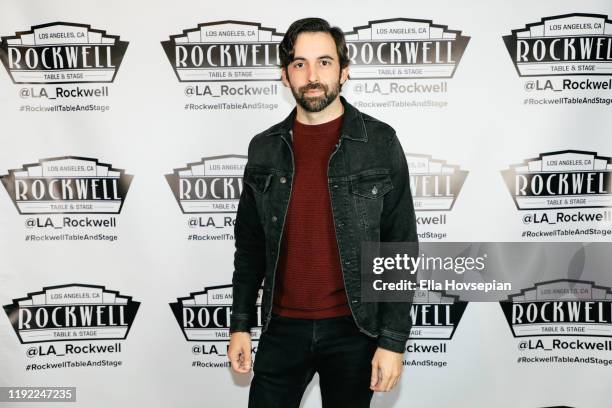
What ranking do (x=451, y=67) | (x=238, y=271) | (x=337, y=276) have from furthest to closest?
(x=451, y=67)
(x=238, y=271)
(x=337, y=276)

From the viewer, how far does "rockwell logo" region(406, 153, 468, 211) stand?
8.11 feet

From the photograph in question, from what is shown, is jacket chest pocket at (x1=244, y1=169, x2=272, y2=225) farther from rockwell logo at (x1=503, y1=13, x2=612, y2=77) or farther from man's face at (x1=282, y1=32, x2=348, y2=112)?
rockwell logo at (x1=503, y1=13, x2=612, y2=77)

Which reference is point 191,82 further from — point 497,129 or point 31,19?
point 497,129

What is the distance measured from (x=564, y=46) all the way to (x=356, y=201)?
1517 millimetres

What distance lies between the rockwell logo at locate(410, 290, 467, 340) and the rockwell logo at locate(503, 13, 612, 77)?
112 cm

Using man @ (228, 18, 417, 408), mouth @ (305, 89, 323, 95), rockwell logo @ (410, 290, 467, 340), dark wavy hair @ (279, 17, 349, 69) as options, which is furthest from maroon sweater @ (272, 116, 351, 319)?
rockwell logo @ (410, 290, 467, 340)

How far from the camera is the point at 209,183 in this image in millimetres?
2521

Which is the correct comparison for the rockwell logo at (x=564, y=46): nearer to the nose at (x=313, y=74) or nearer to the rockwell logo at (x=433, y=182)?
the rockwell logo at (x=433, y=182)

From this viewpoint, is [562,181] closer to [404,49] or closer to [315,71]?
[404,49]

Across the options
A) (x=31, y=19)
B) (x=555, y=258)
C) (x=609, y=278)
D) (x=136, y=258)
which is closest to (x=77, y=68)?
(x=31, y=19)

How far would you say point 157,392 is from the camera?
8.45 feet

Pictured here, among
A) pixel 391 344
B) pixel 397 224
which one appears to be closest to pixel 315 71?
pixel 397 224

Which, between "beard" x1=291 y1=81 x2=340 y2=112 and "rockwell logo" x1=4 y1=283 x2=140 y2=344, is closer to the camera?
"beard" x1=291 y1=81 x2=340 y2=112

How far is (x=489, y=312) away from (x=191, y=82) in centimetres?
180
